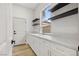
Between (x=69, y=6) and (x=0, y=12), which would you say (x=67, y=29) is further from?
(x=0, y=12)

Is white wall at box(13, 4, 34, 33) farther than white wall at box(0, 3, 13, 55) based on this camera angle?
Yes

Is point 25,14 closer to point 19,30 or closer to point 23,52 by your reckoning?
point 19,30

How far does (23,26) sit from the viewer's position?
18.5 feet

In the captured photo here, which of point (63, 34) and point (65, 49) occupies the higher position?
point (63, 34)

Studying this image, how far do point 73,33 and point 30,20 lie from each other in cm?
420

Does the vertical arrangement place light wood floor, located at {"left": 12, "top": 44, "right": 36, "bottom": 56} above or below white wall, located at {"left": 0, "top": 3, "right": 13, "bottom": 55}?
below

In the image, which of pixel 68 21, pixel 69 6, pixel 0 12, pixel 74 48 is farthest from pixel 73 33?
pixel 0 12

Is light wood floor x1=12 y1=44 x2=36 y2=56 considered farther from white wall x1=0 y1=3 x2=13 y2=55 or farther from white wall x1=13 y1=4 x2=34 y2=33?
white wall x1=0 y1=3 x2=13 y2=55

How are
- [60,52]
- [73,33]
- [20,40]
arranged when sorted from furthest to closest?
[20,40]
[73,33]
[60,52]

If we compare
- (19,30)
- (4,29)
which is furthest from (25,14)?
(4,29)

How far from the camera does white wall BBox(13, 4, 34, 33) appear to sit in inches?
212

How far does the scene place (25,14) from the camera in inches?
220

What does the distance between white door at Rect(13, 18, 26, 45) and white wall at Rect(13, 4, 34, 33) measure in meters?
0.25

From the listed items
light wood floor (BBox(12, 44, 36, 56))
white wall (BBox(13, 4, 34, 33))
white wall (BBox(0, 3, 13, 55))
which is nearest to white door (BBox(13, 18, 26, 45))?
white wall (BBox(13, 4, 34, 33))
